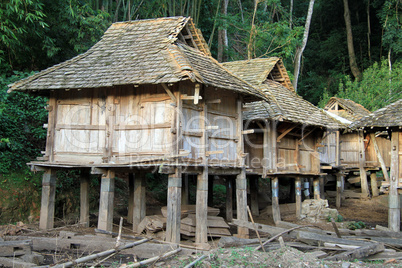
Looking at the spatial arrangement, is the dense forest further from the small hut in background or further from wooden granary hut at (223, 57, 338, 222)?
wooden granary hut at (223, 57, 338, 222)

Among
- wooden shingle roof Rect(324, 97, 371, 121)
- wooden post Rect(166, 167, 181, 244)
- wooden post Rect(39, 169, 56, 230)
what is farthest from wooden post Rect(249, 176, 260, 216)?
wooden shingle roof Rect(324, 97, 371, 121)

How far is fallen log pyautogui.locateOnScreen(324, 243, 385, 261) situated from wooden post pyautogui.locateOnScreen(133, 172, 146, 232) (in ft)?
20.0

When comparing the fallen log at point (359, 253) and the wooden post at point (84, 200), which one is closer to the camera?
the fallen log at point (359, 253)

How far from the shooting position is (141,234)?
12.7m

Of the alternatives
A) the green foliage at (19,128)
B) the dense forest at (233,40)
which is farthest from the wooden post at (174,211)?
the dense forest at (233,40)

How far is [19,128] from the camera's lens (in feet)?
52.3

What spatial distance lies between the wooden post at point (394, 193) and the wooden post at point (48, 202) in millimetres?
11102

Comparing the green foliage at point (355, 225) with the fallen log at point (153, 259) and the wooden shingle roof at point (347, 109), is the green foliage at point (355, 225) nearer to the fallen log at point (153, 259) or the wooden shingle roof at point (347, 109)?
the fallen log at point (153, 259)

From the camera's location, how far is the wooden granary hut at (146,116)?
11.2 metres

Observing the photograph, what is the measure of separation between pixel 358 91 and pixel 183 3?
1288cm

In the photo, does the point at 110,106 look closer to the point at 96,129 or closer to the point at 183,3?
the point at 96,129

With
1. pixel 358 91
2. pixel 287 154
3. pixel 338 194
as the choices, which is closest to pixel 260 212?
pixel 287 154

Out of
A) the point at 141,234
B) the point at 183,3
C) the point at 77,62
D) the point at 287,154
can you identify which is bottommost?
the point at 141,234

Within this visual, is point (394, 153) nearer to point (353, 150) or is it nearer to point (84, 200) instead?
point (353, 150)
